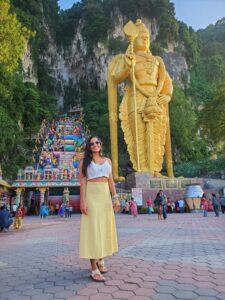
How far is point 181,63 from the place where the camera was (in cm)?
4491

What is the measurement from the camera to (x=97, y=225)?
278 cm

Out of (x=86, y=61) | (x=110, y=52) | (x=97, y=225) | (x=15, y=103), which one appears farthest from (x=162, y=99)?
(x=86, y=61)

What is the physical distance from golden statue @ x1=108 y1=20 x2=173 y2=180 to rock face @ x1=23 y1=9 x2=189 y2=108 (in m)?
25.7

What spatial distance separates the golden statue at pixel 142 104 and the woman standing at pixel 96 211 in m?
13.5

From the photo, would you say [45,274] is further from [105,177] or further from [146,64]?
[146,64]

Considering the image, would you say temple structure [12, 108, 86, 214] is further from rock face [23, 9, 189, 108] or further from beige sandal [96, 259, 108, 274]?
rock face [23, 9, 189, 108]

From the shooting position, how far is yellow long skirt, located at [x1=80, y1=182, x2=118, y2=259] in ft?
8.95

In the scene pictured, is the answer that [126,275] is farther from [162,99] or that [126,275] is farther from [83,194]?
[162,99]

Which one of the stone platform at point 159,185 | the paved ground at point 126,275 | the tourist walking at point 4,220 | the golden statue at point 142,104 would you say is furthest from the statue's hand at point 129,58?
the paved ground at point 126,275

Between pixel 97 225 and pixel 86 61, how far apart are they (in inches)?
1871

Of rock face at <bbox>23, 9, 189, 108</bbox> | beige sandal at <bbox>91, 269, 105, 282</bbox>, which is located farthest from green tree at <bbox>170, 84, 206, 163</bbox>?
beige sandal at <bbox>91, 269, 105, 282</bbox>

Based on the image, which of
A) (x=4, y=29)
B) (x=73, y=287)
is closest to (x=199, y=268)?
(x=73, y=287)

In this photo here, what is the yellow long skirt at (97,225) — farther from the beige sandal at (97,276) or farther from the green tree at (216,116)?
the green tree at (216,116)

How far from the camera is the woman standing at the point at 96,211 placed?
2729 mm
